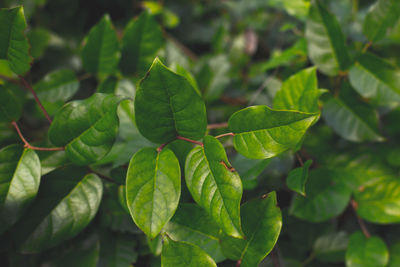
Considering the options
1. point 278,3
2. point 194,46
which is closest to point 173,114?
point 278,3

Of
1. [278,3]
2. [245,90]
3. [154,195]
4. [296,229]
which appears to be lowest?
[296,229]

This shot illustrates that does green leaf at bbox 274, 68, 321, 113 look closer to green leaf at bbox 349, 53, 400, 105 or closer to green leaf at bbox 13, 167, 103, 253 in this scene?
green leaf at bbox 349, 53, 400, 105

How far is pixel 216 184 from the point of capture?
50cm

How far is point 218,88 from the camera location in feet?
3.51

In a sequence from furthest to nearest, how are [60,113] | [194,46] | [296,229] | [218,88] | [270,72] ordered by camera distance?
[194,46], [270,72], [218,88], [296,229], [60,113]

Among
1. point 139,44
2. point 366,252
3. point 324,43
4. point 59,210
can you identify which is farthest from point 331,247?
point 139,44

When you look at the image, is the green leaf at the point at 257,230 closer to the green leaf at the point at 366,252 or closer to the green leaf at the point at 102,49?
the green leaf at the point at 366,252

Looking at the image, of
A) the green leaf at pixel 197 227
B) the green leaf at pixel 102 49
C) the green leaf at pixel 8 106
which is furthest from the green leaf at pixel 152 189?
the green leaf at pixel 102 49

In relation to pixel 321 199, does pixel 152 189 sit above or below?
above

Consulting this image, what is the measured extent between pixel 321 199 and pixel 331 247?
178mm

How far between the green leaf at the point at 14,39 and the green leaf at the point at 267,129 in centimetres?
46

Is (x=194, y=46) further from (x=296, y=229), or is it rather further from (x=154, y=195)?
(x=154, y=195)

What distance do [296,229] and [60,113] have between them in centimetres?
72

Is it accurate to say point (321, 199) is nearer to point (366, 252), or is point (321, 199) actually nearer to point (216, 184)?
point (366, 252)
